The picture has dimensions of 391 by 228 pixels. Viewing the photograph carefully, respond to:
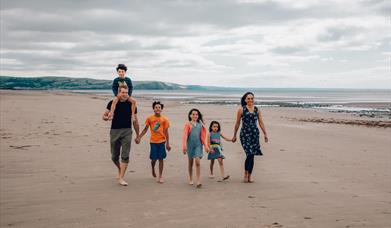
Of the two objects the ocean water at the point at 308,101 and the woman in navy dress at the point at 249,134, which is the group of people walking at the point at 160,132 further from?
the ocean water at the point at 308,101

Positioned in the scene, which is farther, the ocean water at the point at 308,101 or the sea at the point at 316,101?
the ocean water at the point at 308,101

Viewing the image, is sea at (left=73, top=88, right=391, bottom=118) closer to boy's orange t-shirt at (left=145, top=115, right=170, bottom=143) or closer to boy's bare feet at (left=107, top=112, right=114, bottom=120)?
boy's orange t-shirt at (left=145, top=115, right=170, bottom=143)

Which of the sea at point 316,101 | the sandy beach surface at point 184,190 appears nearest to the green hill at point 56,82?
→ the sea at point 316,101

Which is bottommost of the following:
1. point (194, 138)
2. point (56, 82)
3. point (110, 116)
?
point (194, 138)

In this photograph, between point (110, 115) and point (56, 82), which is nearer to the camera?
point (110, 115)

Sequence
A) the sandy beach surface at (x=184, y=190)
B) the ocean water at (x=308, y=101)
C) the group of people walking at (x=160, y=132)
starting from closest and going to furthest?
the sandy beach surface at (x=184, y=190)
the group of people walking at (x=160, y=132)
the ocean water at (x=308, y=101)

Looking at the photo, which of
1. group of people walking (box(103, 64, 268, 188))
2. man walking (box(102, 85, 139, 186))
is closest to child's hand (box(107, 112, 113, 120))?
group of people walking (box(103, 64, 268, 188))

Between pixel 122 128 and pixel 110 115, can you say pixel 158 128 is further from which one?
pixel 110 115

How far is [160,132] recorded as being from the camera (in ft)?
Answer: 23.6

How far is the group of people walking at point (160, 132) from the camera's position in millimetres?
6852

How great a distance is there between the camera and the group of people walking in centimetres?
685

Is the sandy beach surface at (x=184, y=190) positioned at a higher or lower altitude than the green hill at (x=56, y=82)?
lower

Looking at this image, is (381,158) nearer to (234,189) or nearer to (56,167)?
(234,189)

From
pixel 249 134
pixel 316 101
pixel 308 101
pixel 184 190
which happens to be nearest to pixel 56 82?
pixel 308 101
